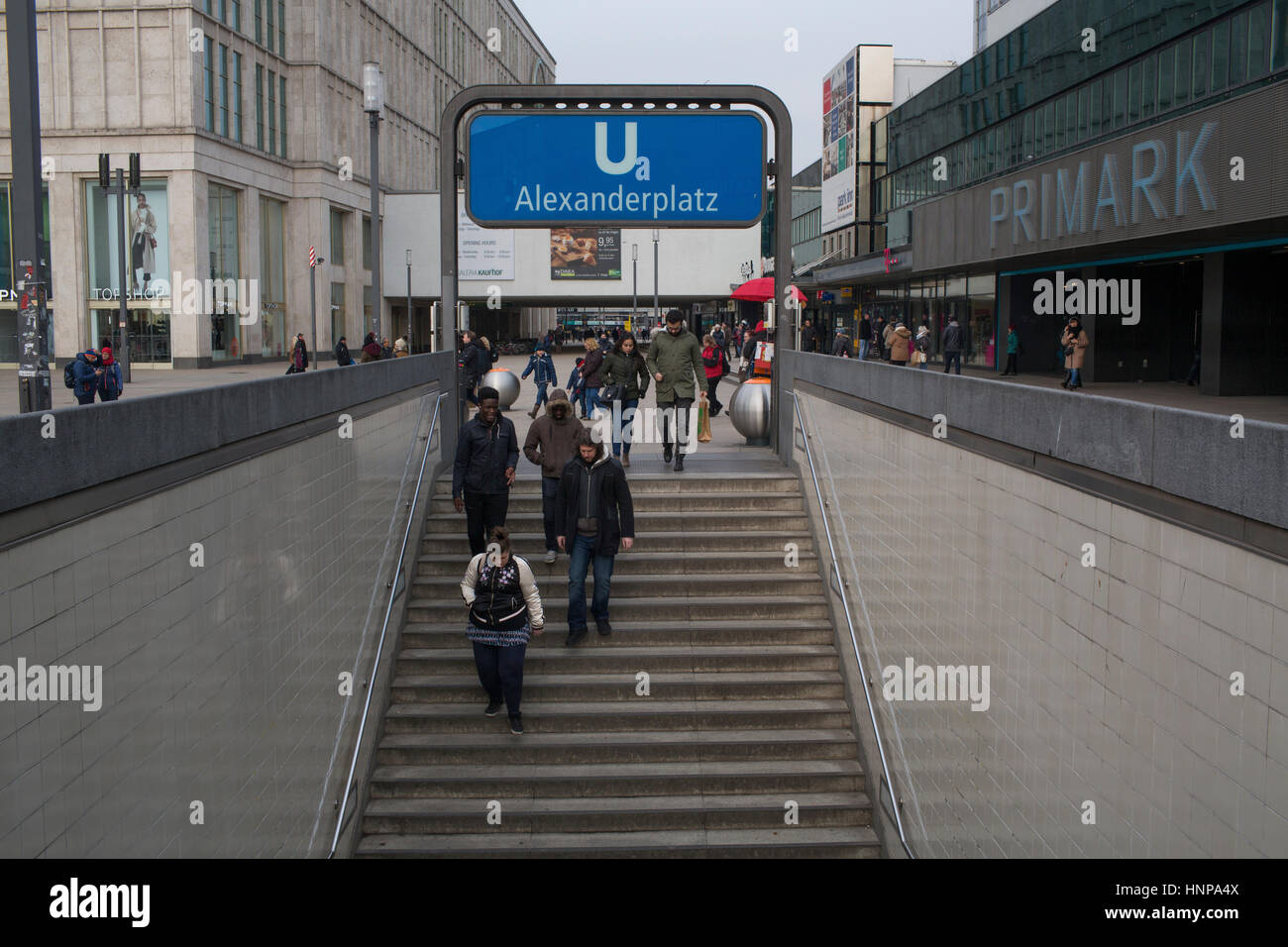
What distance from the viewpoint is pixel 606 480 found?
10797mm

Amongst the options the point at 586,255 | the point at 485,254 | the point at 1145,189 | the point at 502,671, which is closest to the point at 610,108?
the point at 502,671

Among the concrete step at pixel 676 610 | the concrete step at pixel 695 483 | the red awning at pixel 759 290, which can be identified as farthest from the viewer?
the red awning at pixel 759 290

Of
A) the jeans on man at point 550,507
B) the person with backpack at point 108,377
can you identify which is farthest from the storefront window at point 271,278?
the jeans on man at point 550,507

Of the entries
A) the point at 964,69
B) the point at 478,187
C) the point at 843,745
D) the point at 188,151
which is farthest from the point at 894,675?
the point at 188,151

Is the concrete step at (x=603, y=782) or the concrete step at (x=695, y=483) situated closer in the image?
the concrete step at (x=603, y=782)

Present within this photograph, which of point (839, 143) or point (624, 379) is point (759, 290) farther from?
point (839, 143)

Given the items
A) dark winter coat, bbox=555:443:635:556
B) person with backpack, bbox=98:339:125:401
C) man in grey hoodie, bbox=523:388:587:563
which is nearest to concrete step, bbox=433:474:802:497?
man in grey hoodie, bbox=523:388:587:563

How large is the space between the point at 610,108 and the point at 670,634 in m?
6.25

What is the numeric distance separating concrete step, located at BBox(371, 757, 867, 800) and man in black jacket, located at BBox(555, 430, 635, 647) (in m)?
1.69

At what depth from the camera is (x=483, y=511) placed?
11.5 meters

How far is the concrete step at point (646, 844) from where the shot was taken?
9203 millimetres

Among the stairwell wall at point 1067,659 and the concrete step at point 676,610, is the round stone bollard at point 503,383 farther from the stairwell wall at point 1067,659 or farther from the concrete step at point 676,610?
the stairwell wall at point 1067,659

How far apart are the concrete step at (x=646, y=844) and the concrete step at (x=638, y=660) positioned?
180cm

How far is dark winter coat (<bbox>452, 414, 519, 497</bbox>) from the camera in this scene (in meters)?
11.3
